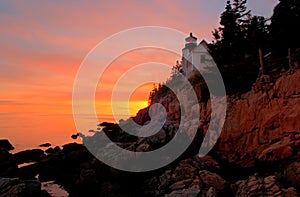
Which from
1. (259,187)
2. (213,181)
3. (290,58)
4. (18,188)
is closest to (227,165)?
(213,181)

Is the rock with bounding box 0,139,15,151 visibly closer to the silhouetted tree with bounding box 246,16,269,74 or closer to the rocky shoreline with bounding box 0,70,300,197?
the rocky shoreline with bounding box 0,70,300,197

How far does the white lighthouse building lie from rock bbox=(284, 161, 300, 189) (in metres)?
22.8

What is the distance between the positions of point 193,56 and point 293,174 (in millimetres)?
33116

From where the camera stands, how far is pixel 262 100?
21484mm

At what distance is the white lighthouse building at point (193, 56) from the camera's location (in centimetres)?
4207

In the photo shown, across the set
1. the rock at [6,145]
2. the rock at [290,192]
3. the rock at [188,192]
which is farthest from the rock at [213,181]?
the rock at [6,145]

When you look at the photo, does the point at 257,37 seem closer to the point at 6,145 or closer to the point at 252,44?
the point at 252,44

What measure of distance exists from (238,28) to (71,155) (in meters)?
23.4

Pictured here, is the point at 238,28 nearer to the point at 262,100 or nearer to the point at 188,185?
the point at 262,100

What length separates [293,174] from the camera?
15430 millimetres

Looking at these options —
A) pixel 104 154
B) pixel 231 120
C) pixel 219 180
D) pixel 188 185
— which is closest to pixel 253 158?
pixel 231 120

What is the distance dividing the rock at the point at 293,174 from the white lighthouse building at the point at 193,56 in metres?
22.8

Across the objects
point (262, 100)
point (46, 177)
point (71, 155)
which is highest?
point (262, 100)

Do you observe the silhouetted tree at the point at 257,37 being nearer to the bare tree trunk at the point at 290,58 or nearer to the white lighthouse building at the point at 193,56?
the bare tree trunk at the point at 290,58
